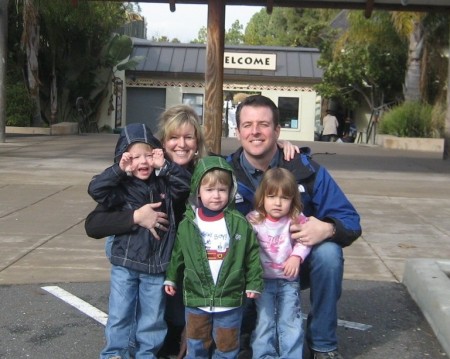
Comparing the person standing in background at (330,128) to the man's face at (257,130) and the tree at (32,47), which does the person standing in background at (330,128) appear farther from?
the man's face at (257,130)

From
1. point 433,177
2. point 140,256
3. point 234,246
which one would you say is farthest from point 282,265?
point 433,177

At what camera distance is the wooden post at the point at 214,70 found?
13195 mm

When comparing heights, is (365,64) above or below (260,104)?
above

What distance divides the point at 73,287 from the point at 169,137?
7.07 feet

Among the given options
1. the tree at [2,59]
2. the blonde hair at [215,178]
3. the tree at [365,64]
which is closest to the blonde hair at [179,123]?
the blonde hair at [215,178]

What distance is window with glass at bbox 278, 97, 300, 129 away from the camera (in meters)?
33.3

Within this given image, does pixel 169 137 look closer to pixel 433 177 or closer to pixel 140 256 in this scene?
pixel 140 256

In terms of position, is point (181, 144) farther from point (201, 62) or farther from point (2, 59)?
point (201, 62)

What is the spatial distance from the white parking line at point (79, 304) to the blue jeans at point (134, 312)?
1.00 meters

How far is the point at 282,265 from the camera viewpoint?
13.0 ft

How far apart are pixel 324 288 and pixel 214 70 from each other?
9.70m

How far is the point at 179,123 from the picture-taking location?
421cm

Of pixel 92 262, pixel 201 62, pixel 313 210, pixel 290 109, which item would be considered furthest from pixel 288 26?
pixel 313 210

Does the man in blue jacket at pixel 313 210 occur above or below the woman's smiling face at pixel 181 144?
below
